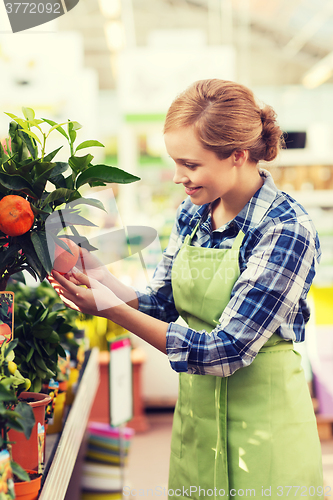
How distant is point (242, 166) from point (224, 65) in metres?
3.56

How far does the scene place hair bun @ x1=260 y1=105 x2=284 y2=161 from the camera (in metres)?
1.35

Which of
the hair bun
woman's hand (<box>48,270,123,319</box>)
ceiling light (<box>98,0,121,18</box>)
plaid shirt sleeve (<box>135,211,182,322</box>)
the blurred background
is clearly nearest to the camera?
woman's hand (<box>48,270,123,319</box>)

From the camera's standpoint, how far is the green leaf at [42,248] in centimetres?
98

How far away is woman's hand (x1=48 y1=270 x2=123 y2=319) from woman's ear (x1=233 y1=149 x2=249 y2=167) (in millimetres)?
488

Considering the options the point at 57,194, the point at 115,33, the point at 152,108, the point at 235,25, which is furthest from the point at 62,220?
the point at 235,25

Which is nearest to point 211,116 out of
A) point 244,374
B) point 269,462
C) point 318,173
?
point 244,374

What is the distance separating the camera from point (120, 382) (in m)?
2.38

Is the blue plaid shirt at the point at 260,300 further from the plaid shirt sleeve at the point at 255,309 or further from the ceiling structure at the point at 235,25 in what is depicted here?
the ceiling structure at the point at 235,25

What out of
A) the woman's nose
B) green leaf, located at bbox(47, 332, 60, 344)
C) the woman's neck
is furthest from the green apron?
green leaf, located at bbox(47, 332, 60, 344)

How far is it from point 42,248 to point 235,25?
41.7 feet

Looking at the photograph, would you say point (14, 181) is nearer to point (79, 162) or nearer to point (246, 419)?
point (79, 162)

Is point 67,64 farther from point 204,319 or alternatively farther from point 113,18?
point 204,319

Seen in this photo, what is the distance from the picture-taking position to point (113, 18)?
17.5 ft

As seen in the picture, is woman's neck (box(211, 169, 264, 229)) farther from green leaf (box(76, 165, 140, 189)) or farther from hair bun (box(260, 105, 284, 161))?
green leaf (box(76, 165, 140, 189))
